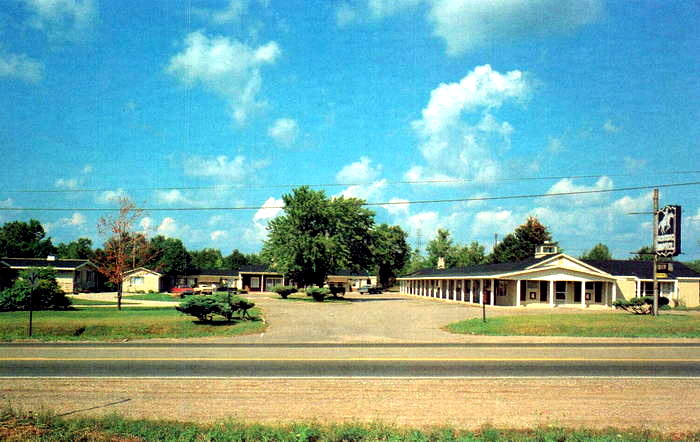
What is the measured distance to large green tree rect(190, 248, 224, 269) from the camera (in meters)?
152

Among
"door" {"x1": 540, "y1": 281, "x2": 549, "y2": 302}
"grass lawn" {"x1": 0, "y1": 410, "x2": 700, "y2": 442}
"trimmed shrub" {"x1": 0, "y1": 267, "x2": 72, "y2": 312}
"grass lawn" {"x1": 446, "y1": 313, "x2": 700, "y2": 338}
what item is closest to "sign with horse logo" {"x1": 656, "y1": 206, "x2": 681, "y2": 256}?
"grass lawn" {"x1": 446, "y1": 313, "x2": 700, "y2": 338}

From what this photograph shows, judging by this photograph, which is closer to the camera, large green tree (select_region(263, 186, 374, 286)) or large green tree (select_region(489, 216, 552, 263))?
large green tree (select_region(263, 186, 374, 286))

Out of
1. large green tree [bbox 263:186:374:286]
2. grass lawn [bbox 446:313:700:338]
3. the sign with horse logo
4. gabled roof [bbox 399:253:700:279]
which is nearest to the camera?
grass lawn [bbox 446:313:700:338]

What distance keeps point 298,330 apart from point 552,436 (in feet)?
63.5

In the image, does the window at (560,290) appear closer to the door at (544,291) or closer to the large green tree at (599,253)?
the door at (544,291)

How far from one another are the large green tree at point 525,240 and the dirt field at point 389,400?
263 ft

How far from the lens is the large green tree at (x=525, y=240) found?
90.0m

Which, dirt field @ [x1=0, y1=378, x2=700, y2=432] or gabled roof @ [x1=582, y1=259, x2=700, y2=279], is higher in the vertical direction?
gabled roof @ [x1=582, y1=259, x2=700, y2=279]

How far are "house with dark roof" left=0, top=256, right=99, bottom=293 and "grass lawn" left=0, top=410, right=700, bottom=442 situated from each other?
60.9 meters

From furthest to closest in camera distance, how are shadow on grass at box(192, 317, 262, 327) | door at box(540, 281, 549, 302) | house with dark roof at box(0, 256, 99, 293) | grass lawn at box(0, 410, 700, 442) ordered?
1. house with dark roof at box(0, 256, 99, 293)
2. door at box(540, 281, 549, 302)
3. shadow on grass at box(192, 317, 262, 327)
4. grass lawn at box(0, 410, 700, 442)

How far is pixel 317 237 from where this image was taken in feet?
191

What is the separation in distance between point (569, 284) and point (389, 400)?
38725 mm

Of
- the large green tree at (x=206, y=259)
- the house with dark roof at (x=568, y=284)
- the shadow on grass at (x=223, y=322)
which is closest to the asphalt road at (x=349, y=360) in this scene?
the shadow on grass at (x=223, y=322)

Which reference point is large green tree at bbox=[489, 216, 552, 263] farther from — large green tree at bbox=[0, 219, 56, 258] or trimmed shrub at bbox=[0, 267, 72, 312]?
large green tree at bbox=[0, 219, 56, 258]
